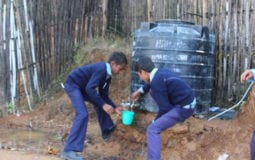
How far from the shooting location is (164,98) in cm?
536

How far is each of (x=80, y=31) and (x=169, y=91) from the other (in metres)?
4.22

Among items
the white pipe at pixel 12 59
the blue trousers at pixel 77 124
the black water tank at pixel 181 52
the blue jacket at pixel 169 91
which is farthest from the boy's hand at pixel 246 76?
the white pipe at pixel 12 59

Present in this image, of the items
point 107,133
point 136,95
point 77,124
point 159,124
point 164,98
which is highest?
point 164,98

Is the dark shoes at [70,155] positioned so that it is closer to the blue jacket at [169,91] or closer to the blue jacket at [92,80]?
the blue jacket at [92,80]

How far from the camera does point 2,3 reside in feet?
25.4

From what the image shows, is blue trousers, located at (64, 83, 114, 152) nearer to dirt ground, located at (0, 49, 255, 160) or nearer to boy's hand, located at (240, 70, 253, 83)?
dirt ground, located at (0, 49, 255, 160)

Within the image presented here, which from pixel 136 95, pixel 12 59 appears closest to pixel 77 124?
pixel 136 95

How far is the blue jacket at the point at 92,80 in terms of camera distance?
19.4ft

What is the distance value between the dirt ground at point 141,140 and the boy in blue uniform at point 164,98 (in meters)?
0.75

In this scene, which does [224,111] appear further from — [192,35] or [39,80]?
[39,80]

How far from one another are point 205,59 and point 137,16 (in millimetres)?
2923

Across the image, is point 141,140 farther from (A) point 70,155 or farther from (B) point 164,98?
(B) point 164,98

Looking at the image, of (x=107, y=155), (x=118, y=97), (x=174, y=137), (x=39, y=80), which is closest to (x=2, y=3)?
(x=39, y=80)

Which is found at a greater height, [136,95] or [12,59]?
[12,59]
